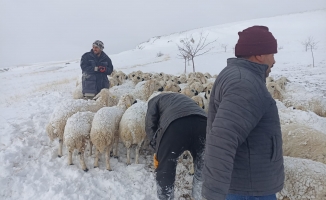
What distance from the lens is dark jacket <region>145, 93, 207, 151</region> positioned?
331cm

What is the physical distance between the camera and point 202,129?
3.36 m

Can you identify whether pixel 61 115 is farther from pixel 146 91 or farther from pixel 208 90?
pixel 208 90

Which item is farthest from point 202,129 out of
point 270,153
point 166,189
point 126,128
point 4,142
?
point 4,142

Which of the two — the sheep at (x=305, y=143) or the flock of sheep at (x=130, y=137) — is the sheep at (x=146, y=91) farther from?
the sheep at (x=305, y=143)

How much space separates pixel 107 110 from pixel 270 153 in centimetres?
403

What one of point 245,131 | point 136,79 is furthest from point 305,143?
point 136,79

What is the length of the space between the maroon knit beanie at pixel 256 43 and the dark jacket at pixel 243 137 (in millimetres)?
104

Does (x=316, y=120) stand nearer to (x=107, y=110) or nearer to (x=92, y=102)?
(x=107, y=110)

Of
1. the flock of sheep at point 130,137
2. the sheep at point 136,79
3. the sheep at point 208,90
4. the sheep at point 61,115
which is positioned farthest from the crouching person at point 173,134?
the sheep at point 136,79

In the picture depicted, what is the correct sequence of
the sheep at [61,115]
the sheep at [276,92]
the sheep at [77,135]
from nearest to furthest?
1. the sheep at [77,135]
2. the sheep at [61,115]
3. the sheep at [276,92]

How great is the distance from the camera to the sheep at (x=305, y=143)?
410 centimetres

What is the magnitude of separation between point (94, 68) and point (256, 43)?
21.0 feet

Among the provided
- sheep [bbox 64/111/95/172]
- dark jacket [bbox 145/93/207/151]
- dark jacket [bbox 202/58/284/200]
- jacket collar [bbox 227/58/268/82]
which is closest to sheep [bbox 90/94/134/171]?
sheep [bbox 64/111/95/172]

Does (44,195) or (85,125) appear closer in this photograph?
(44,195)
